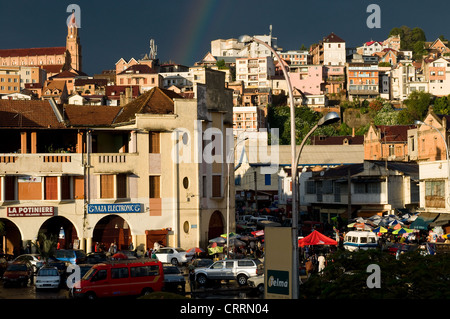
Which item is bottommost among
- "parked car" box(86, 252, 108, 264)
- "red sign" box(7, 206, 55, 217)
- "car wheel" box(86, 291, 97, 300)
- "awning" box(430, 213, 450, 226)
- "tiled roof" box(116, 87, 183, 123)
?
"car wheel" box(86, 291, 97, 300)

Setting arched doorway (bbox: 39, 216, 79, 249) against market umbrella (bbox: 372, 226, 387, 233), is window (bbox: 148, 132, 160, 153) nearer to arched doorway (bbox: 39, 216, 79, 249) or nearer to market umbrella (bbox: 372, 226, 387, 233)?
arched doorway (bbox: 39, 216, 79, 249)

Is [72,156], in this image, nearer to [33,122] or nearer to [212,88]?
[33,122]

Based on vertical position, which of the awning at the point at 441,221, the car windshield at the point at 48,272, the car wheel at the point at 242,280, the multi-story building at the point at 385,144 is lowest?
the car wheel at the point at 242,280

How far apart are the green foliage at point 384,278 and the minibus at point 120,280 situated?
29.2ft

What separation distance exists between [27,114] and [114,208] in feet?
35.1

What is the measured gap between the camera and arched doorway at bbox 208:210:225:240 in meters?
63.6

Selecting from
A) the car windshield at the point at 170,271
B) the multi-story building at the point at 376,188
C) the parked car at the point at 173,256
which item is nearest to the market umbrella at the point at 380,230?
the multi-story building at the point at 376,188

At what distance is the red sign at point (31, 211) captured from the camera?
187ft

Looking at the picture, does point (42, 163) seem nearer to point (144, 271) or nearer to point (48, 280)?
point (48, 280)

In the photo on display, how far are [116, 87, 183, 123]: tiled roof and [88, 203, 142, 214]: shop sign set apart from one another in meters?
7.07

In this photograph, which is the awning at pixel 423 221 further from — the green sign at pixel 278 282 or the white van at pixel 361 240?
the green sign at pixel 278 282

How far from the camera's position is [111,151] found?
63.7 metres

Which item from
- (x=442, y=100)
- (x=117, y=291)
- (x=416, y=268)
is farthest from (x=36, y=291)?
(x=442, y=100)

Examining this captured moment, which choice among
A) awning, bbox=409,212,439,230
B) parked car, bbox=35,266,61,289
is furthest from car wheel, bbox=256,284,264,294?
awning, bbox=409,212,439,230
